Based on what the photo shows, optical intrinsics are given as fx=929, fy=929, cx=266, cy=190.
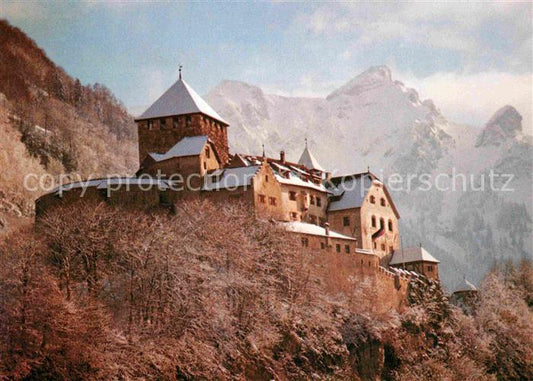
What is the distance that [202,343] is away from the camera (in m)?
62.8

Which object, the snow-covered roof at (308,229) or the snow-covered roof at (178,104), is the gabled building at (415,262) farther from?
the snow-covered roof at (178,104)

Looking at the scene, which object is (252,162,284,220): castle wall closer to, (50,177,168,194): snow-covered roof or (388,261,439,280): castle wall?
(50,177,168,194): snow-covered roof

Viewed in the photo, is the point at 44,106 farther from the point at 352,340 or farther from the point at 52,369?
the point at 52,369

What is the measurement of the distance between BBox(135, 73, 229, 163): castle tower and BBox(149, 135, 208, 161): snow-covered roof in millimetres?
1750

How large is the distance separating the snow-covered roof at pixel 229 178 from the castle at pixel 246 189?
86 mm

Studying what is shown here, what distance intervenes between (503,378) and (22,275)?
56886 millimetres

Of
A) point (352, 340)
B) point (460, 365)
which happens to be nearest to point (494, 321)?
point (460, 365)

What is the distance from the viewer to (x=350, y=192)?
96.4 m

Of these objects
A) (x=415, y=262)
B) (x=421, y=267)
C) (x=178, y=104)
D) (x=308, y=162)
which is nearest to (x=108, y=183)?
(x=178, y=104)

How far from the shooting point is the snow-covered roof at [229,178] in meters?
79.6

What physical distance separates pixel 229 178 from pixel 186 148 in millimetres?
6311

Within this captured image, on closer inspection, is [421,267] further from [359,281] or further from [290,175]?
[290,175]

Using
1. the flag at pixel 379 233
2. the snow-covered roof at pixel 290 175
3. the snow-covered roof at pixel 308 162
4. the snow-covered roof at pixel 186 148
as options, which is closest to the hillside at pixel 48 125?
the snow-covered roof at pixel 186 148

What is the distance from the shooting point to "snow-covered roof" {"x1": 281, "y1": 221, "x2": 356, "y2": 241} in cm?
7956
